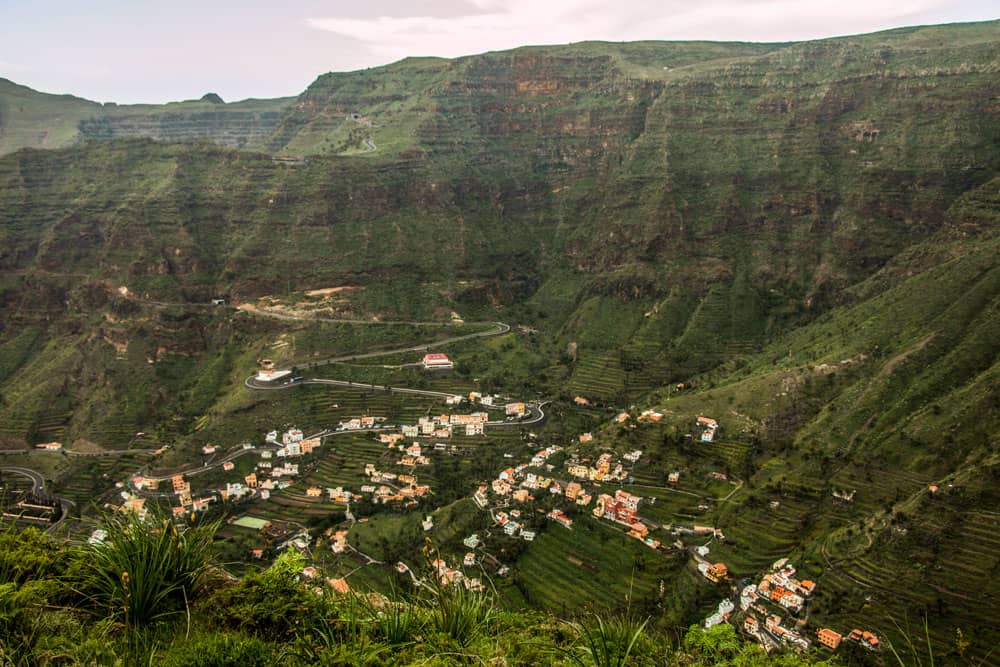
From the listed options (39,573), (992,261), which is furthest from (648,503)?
(39,573)

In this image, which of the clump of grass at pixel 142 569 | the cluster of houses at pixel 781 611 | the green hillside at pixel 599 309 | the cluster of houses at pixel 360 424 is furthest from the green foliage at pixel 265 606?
the cluster of houses at pixel 360 424

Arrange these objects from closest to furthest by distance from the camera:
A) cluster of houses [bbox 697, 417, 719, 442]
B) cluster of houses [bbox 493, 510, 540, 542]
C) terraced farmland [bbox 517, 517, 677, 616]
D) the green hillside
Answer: terraced farmland [bbox 517, 517, 677, 616], the green hillside, cluster of houses [bbox 493, 510, 540, 542], cluster of houses [bbox 697, 417, 719, 442]

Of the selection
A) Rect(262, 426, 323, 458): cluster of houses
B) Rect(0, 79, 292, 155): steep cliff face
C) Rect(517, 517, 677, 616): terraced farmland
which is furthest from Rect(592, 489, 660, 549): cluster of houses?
Rect(0, 79, 292, 155): steep cliff face

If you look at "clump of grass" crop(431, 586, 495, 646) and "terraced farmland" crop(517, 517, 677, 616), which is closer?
"clump of grass" crop(431, 586, 495, 646)

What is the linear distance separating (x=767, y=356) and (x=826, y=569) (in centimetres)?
3293

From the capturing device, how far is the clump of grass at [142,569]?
10227 mm

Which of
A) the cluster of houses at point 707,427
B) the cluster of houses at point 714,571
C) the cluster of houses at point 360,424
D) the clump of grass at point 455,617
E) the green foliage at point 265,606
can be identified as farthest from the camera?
the cluster of houses at point 360,424

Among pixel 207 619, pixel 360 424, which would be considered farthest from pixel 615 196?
pixel 207 619

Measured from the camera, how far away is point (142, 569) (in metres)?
10.2

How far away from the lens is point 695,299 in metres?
77.0

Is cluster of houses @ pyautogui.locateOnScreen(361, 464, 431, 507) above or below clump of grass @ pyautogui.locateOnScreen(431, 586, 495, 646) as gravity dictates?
below

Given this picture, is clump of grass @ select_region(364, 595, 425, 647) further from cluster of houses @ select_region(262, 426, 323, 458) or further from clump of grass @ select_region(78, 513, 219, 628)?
cluster of houses @ select_region(262, 426, 323, 458)

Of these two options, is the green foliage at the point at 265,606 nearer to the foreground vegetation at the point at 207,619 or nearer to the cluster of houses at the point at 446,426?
the foreground vegetation at the point at 207,619

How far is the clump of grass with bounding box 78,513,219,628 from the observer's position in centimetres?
1023
